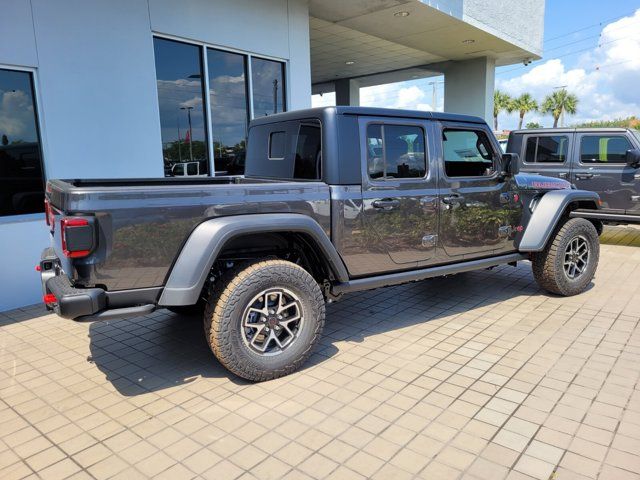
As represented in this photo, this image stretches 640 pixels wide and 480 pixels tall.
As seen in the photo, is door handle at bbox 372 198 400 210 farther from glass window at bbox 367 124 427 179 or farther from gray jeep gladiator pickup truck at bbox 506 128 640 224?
gray jeep gladiator pickup truck at bbox 506 128 640 224

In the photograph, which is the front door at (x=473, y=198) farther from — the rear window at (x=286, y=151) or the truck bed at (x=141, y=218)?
the truck bed at (x=141, y=218)

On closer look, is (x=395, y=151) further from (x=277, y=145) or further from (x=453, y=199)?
(x=277, y=145)

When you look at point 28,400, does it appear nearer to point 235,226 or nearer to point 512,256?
point 235,226

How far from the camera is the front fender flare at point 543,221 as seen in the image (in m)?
4.96

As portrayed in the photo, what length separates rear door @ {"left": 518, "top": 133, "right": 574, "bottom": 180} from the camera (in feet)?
27.2

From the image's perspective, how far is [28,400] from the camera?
10.9ft

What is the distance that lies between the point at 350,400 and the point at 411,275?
4.50ft

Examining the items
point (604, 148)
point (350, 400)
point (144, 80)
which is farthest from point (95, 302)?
point (604, 148)

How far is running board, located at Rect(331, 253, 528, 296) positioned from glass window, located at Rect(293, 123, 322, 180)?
3.02 ft

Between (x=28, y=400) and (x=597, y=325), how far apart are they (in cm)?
480

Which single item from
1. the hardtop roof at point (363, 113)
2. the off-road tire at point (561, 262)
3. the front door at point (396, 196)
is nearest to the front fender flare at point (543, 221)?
the off-road tire at point (561, 262)

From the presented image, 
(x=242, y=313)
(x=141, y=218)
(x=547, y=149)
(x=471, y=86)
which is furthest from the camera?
(x=471, y=86)

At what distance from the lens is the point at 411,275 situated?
13.6 feet

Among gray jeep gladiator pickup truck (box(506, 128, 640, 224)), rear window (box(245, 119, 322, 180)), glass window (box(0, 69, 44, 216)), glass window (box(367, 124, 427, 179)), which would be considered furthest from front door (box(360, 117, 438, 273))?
gray jeep gladiator pickup truck (box(506, 128, 640, 224))
